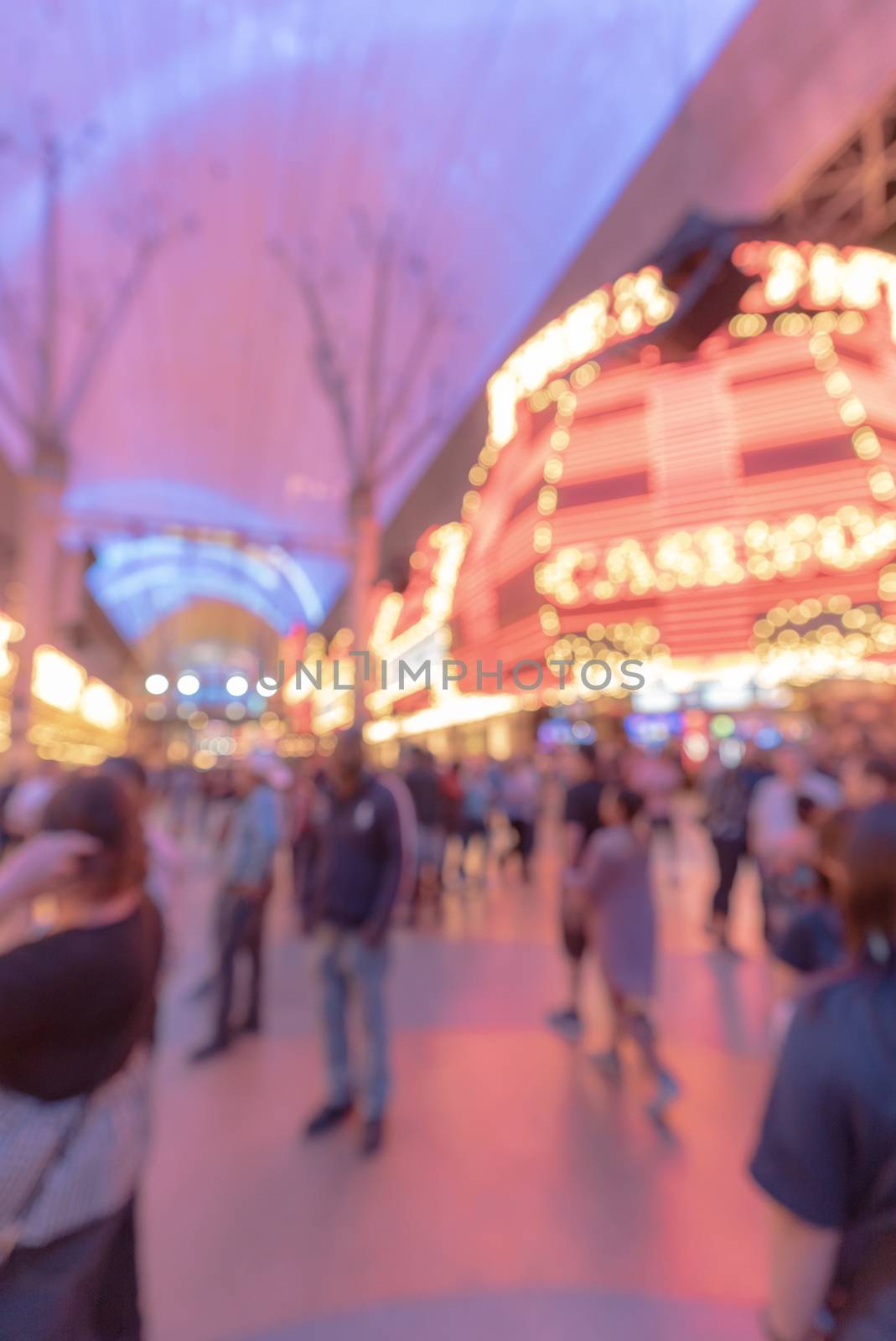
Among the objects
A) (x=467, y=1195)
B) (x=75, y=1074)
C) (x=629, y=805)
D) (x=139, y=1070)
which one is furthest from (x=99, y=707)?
(x=75, y=1074)

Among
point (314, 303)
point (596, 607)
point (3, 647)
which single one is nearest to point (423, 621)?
point (596, 607)

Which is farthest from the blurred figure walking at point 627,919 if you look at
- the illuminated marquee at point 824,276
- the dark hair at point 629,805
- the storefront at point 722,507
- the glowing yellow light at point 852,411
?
the illuminated marquee at point 824,276

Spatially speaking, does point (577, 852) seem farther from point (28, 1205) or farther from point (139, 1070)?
point (28, 1205)

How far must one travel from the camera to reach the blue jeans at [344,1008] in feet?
11.2

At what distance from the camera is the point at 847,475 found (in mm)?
17297

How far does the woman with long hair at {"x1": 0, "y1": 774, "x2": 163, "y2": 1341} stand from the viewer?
1.32 metres

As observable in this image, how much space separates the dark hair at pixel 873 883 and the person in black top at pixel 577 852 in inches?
132

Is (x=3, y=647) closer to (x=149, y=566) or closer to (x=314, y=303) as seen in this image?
(x=314, y=303)

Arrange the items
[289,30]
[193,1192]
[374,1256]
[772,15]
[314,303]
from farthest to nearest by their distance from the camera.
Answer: [314,303] < [772,15] < [289,30] < [193,1192] < [374,1256]

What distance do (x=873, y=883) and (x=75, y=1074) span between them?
1.41m

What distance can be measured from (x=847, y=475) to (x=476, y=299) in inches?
386

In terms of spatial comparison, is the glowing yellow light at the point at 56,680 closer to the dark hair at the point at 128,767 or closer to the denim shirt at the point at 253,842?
the denim shirt at the point at 253,842

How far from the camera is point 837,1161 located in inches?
38.3

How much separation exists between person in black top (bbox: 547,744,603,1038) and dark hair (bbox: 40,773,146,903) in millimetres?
3240
